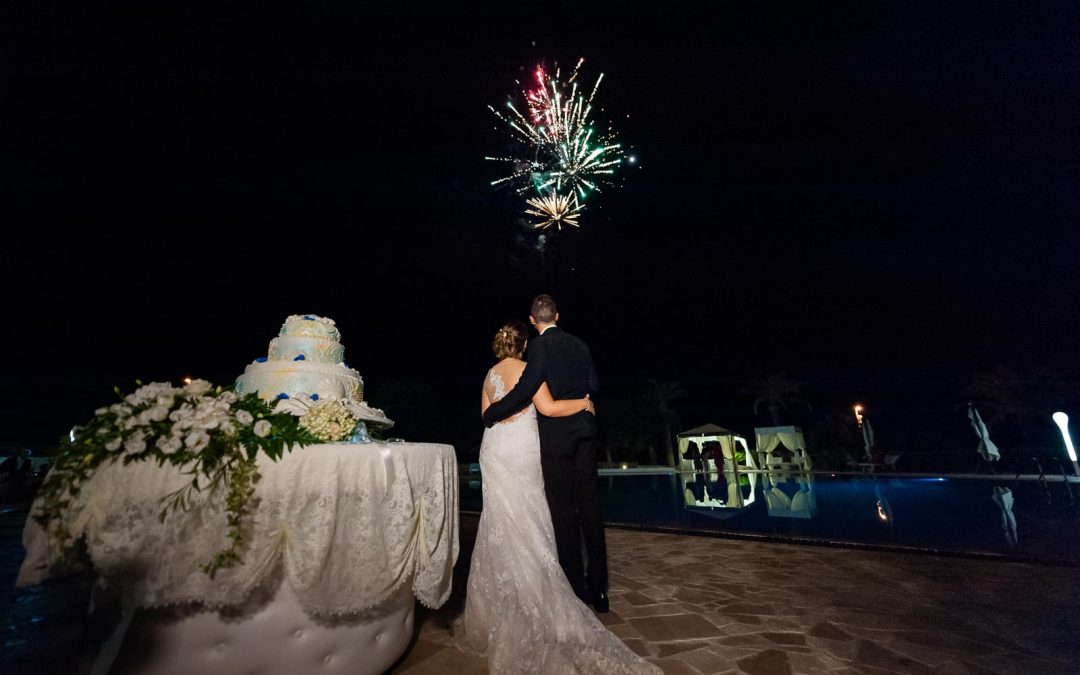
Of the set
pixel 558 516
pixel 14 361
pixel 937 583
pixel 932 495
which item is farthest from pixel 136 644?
pixel 14 361

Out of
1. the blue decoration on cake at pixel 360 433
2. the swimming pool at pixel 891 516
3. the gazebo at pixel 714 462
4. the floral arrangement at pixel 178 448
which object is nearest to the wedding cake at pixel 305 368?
the blue decoration on cake at pixel 360 433

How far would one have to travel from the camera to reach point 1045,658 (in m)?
2.87

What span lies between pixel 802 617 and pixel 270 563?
13.5 ft

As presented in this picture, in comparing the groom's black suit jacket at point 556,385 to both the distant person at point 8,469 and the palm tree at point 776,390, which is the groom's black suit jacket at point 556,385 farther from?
the palm tree at point 776,390

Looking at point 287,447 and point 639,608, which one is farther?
point 639,608

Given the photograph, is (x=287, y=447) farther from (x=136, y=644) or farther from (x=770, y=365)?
(x=770, y=365)

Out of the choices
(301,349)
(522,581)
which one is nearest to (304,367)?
(301,349)

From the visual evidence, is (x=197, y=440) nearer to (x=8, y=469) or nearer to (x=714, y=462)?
(x=8, y=469)

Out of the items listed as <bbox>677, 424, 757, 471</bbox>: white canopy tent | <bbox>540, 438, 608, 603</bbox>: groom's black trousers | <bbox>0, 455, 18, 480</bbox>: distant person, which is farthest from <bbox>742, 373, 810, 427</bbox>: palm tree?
<bbox>0, 455, 18, 480</bbox>: distant person

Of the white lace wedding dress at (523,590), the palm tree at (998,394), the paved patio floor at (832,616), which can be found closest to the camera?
the white lace wedding dress at (523,590)

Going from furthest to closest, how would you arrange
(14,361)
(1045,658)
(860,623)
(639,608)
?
(14,361)
(639,608)
(860,623)
(1045,658)

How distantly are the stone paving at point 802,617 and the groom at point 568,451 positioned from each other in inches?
22.9

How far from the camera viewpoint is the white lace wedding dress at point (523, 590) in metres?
2.67

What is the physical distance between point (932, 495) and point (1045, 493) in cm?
305
